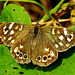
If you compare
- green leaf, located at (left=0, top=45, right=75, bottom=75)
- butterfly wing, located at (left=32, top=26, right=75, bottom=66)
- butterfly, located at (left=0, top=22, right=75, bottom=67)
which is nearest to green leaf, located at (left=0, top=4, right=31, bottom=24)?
butterfly, located at (left=0, top=22, right=75, bottom=67)

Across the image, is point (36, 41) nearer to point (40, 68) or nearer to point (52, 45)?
point (52, 45)

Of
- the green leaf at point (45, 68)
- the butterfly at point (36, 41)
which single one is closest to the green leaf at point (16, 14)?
the butterfly at point (36, 41)

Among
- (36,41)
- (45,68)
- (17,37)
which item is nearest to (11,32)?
(17,37)

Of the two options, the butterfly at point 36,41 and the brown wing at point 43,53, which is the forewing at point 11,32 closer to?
the butterfly at point 36,41

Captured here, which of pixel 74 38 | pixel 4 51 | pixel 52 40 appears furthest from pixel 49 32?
pixel 4 51

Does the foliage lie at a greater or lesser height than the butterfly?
lesser

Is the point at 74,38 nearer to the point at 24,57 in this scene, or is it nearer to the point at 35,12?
the point at 24,57

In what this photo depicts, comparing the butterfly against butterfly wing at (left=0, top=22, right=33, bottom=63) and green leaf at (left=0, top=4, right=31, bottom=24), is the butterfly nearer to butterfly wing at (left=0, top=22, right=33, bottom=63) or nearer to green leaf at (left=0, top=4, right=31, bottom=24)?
butterfly wing at (left=0, top=22, right=33, bottom=63)
